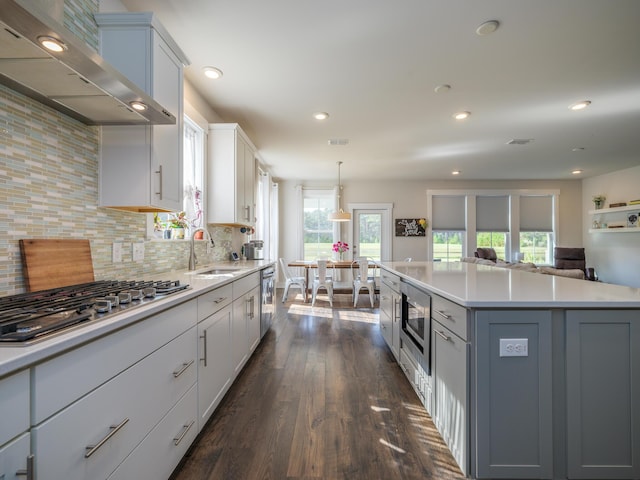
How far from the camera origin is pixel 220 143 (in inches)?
125

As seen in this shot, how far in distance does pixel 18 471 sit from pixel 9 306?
0.59m

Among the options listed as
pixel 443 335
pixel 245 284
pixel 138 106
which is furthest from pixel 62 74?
pixel 443 335

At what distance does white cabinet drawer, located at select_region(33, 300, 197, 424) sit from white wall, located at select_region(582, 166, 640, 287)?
326 inches

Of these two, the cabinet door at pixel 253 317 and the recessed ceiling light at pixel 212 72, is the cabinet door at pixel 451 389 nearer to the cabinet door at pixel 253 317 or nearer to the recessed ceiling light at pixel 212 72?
the cabinet door at pixel 253 317

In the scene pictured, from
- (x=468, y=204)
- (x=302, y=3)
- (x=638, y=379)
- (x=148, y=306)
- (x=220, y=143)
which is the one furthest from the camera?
(x=468, y=204)

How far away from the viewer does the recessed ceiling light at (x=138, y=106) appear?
53.0 inches

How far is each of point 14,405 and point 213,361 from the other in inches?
49.1

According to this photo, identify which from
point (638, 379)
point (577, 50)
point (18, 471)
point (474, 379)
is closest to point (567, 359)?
point (638, 379)

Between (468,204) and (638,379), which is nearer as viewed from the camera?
(638,379)

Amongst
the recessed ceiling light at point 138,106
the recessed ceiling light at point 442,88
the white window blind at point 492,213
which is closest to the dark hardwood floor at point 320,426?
the recessed ceiling light at point 138,106

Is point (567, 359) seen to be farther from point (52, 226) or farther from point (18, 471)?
point (52, 226)

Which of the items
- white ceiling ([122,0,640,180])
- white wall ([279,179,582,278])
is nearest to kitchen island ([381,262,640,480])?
white ceiling ([122,0,640,180])

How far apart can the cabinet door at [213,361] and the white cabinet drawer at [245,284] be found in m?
0.20

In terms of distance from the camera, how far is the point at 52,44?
91 cm
